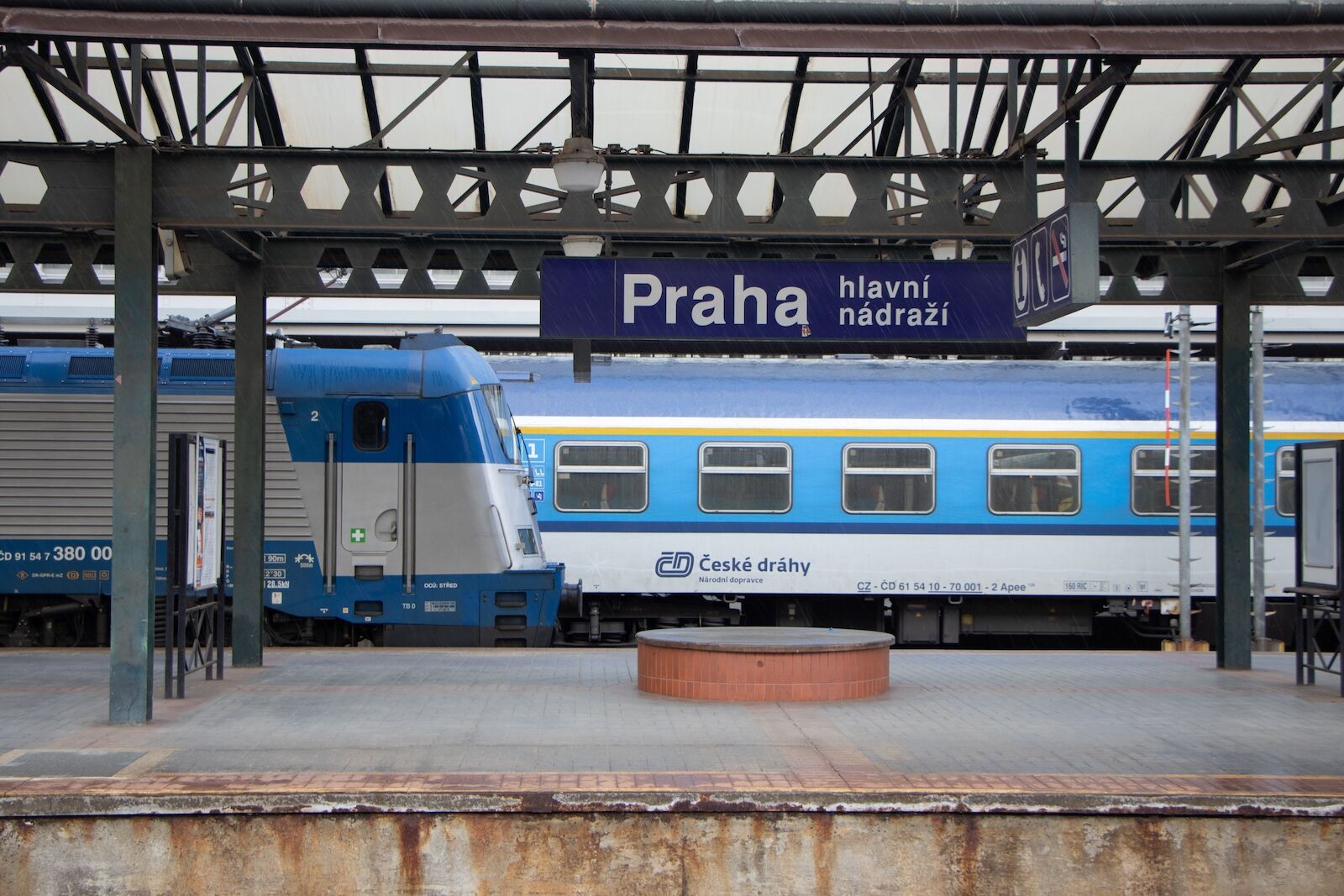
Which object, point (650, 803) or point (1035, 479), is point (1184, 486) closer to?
point (1035, 479)

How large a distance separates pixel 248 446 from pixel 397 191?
8.91 ft

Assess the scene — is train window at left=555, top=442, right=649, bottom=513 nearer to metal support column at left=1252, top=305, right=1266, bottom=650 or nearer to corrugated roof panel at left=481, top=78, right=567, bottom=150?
corrugated roof panel at left=481, top=78, right=567, bottom=150

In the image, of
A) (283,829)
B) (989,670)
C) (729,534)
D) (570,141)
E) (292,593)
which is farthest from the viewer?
(729,534)

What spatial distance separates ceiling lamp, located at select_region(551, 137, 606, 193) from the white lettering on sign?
1.05 meters

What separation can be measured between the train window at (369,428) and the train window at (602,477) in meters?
2.80

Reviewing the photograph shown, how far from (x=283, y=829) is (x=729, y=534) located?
30.6 feet

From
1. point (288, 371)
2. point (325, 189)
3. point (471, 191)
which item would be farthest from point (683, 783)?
point (288, 371)

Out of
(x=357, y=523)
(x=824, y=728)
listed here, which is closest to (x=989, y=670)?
(x=824, y=728)

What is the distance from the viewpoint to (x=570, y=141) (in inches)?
339

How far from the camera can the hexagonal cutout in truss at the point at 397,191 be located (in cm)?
1115

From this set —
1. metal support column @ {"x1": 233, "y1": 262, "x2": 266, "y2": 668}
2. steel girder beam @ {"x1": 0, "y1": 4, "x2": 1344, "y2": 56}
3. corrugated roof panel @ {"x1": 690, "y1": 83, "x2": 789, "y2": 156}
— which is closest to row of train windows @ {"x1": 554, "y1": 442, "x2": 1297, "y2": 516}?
metal support column @ {"x1": 233, "y1": 262, "x2": 266, "y2": 668}

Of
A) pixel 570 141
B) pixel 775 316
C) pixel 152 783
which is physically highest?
pixel 570 141

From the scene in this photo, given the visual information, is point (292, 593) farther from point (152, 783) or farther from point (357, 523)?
point (152, 783)

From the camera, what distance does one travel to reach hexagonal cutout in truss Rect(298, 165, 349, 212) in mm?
11758
